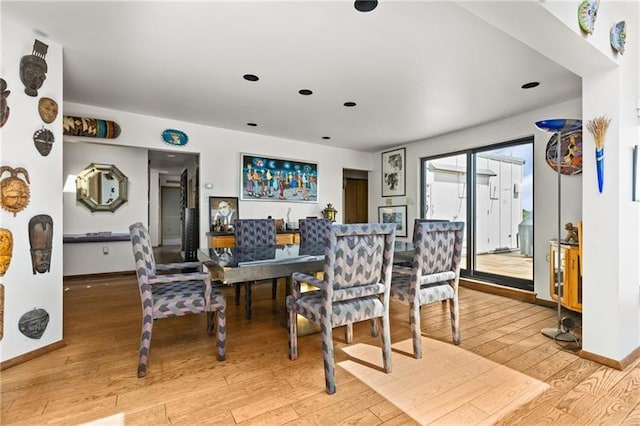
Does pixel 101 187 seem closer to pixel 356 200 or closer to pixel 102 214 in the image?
pixel 102 214

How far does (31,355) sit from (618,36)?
4.76 m

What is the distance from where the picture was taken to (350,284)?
1.93 m

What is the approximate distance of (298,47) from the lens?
2.51 metres

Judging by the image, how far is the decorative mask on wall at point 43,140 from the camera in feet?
7.63

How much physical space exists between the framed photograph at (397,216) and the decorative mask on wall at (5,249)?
5237 millimetres

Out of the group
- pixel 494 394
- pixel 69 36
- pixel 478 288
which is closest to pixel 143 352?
pixel 494 394

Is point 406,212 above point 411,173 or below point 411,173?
below

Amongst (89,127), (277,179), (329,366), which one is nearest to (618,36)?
(329,366)

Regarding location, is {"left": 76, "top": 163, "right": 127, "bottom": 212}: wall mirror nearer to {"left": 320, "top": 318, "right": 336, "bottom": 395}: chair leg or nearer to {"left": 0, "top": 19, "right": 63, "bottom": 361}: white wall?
{"left": 0, "top": 19, "right": 63, "bottom": 361}: white wall

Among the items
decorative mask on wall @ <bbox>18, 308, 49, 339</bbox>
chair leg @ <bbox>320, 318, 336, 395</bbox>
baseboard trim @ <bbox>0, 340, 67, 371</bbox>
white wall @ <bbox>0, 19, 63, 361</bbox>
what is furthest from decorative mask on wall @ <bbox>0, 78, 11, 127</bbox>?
chair leg @ <bbox>320, 318, 336, 395</bbox>

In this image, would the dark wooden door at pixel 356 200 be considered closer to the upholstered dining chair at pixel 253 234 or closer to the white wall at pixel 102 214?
the upholstered dining chair at pixel 253 234

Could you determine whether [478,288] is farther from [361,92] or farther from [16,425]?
[16,425]

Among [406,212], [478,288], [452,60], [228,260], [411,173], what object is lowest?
[478,288]

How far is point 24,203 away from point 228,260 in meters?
1.53
